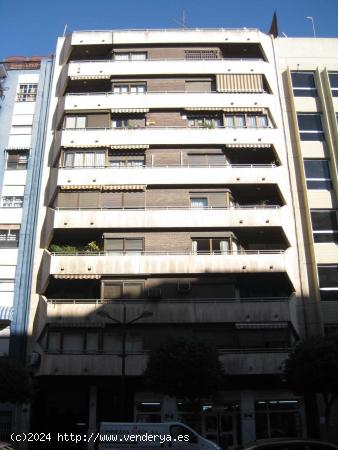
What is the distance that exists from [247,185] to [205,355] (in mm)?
12236

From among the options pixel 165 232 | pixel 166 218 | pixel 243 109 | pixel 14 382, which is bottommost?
pixel 14 382

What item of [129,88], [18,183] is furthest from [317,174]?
[18,183]

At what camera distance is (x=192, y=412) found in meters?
26.8

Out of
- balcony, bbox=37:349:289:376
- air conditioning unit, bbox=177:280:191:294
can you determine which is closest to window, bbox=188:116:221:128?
air conditioning unit, bbox=177:280:191:294

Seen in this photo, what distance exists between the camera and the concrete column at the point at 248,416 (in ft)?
87.0

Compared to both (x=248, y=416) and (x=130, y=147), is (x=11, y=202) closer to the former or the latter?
(x=130, y=147)

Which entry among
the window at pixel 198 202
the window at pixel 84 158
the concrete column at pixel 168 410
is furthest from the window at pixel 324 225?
the window at pixel 84 158

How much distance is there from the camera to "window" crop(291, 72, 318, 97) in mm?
34906

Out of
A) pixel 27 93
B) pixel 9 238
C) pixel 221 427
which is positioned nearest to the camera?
pixel 221 427

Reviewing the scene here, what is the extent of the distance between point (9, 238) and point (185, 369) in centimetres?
1489

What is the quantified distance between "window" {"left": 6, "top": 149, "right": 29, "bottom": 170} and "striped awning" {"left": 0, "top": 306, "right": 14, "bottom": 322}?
974cm

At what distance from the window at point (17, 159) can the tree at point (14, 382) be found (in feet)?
45.9

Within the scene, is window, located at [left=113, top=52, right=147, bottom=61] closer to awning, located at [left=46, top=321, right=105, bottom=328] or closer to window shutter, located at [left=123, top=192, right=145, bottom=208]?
window shutter, located at [left=123, top=192, right=145, bottom=208]

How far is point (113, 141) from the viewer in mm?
32250
